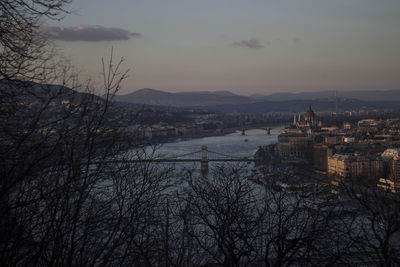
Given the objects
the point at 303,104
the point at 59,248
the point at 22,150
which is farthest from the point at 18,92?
the point at 303,104

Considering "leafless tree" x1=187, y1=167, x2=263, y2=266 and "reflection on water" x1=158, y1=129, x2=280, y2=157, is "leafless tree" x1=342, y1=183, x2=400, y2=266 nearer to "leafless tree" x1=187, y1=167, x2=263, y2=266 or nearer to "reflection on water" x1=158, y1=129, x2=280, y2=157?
"leafless tree" x1=187, y1=167, x2=263, y2=266

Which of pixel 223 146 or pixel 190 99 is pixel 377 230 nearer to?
pixel 223 146

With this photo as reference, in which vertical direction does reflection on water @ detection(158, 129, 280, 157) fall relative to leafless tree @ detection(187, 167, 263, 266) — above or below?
below

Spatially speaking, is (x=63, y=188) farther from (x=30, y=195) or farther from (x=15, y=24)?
(x=15, y=24)

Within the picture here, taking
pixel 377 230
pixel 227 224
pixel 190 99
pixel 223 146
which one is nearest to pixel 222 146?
pixel 223 146

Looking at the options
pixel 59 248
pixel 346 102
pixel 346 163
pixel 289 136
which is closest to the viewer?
pixel 59 248

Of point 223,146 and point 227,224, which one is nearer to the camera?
point 227,224

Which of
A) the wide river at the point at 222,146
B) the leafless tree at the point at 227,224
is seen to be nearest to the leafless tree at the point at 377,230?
the leafless tree at the point at 227,224

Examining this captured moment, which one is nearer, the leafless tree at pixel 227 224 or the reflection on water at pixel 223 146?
the leafless tree at pixel 227 224

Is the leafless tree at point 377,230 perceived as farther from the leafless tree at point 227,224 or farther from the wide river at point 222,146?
the wide river at point 222,146

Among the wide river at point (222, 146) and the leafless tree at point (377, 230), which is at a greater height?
the leafless tree at point (377, 230)

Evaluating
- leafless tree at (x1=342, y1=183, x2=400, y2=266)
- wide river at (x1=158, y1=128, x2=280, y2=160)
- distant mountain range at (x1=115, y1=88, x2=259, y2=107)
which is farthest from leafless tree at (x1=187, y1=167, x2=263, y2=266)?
distant mountain range at (x1=115, y1=88, x2=259, y2=107)
